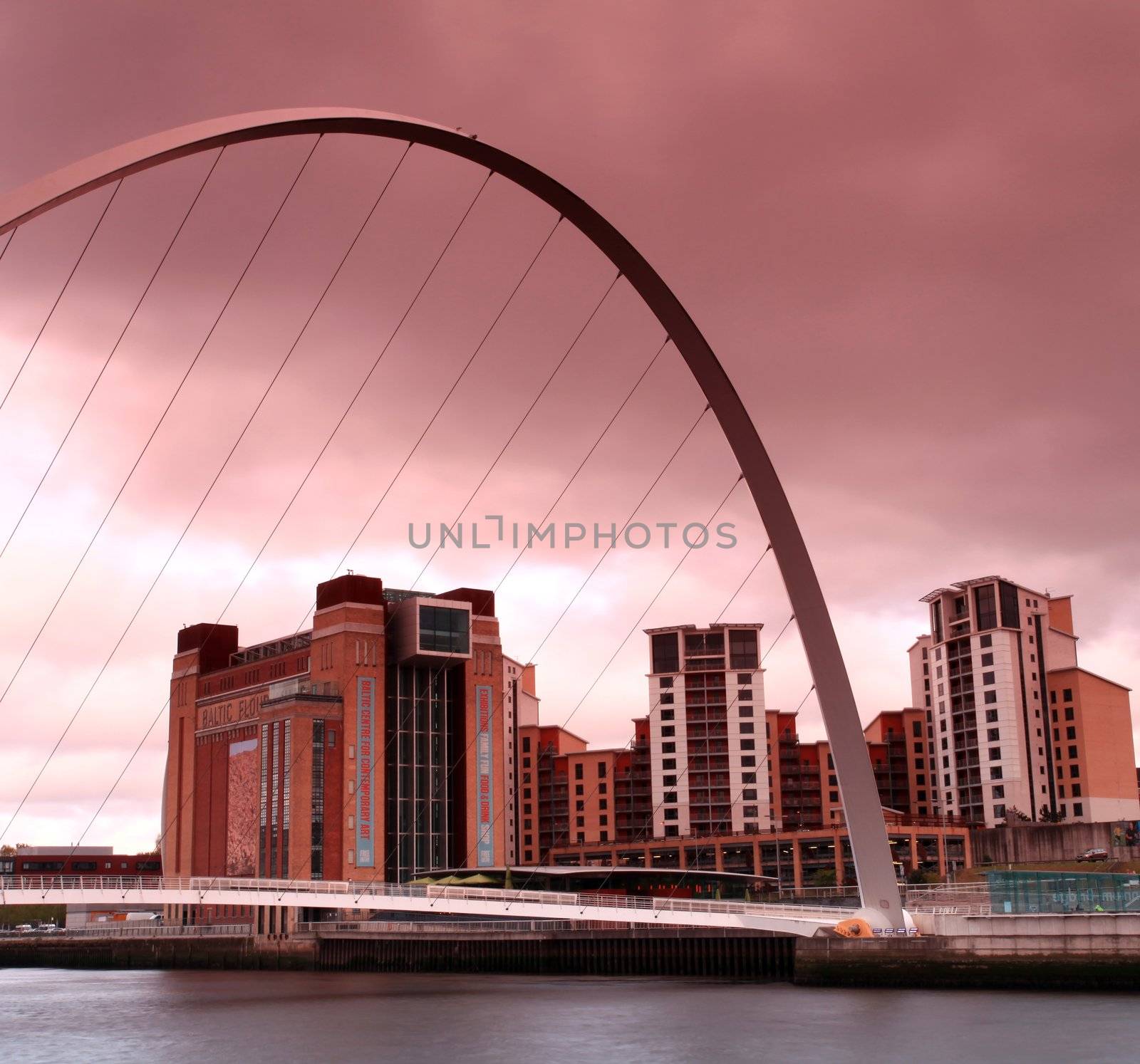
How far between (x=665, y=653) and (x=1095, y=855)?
43.9 meters

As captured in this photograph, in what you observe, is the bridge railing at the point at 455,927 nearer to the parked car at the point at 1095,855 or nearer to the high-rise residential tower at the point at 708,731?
the parked car at the point at 1095,855

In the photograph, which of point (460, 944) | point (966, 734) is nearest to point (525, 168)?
point (460, 944)

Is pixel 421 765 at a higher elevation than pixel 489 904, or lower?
higher

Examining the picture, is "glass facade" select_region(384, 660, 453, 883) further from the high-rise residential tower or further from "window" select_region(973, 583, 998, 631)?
"window" select_region(973, 583, 998, 631)

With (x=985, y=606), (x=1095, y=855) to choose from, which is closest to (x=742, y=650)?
(x=985, y=606)

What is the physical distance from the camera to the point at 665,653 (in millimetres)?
115875

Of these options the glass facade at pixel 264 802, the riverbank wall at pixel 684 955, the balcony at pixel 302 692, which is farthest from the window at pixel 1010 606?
the riverbank wall at pixel 684 955

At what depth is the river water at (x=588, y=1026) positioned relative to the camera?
2717 cm

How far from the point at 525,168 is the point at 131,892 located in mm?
Result: 21631

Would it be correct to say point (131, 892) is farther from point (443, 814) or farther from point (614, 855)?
point (614, 855)

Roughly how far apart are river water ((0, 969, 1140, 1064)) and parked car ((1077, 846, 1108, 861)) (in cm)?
Answer: 3868

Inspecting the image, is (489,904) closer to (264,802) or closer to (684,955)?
(684,955)

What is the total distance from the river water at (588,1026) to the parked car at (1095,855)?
38.7 meters

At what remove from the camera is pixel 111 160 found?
23.3 metres
